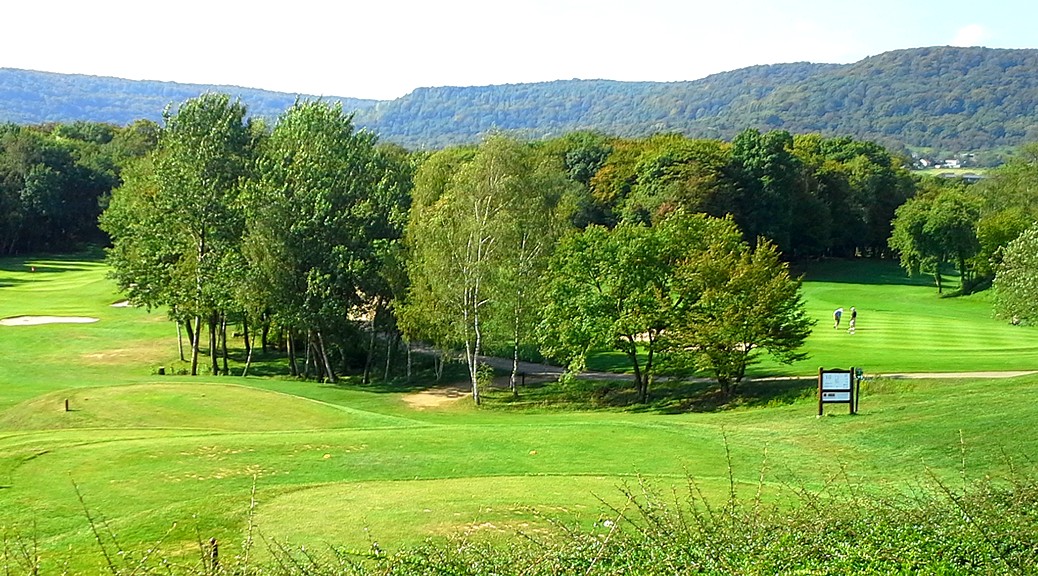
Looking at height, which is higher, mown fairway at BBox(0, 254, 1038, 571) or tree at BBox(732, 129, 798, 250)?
tree at BBox(732, 129, 798, 250)

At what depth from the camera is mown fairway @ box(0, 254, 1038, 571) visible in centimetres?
1398

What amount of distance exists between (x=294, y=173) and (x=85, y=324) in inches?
1028

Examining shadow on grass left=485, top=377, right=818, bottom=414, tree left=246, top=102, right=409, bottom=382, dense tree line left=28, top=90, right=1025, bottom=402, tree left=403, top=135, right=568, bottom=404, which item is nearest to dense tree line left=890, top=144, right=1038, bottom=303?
dense tree line left=28, top=90, right=1025, bottom=402

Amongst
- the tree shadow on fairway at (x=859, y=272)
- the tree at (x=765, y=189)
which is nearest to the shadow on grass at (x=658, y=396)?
the tree at (x=765, y=189)

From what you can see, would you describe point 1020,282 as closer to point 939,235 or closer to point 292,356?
point 292,356

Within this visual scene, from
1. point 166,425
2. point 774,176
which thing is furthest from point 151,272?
point 774,176

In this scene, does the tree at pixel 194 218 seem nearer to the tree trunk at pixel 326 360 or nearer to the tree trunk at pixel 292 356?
the tree trunk at pixel 292 356

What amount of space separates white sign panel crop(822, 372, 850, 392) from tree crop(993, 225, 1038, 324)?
1862 cm

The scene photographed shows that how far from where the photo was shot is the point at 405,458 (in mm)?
19531

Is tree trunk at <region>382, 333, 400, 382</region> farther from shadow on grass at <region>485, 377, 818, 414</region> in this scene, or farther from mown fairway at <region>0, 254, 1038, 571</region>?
mown fairway at <region>0, 254, 1038, 571</region>

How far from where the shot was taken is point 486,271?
142 feet

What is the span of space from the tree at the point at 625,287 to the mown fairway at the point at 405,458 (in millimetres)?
3908

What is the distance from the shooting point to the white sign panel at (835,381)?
24.7 meters

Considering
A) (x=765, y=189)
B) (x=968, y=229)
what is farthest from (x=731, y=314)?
(x=765, y=189)
